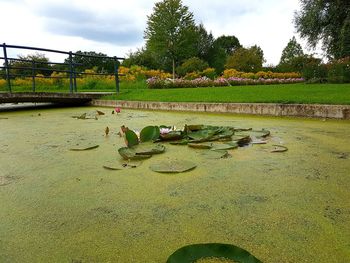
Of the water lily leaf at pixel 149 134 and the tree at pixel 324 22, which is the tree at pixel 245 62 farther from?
the water lily leaf at pixel 149 134

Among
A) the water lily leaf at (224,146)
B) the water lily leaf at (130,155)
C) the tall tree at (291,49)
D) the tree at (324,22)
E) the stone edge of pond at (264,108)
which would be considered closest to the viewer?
the water lily leaf at (130,155)

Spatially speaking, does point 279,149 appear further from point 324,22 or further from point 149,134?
point 324,22

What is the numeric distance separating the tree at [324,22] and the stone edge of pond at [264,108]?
320 inches

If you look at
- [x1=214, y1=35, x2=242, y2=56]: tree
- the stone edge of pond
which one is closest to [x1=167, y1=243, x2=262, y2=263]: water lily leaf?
the stone edge of pond

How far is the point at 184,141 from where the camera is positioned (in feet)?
6.12

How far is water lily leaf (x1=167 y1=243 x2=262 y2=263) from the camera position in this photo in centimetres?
63

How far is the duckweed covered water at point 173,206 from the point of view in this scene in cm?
70

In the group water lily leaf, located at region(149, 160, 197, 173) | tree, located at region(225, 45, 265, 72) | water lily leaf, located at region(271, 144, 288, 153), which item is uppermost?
tree, located at region(225, 45, 265, 72)

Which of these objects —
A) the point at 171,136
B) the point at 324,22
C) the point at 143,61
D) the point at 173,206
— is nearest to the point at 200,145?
the point at 171,136

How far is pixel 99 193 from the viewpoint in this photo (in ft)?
3.50

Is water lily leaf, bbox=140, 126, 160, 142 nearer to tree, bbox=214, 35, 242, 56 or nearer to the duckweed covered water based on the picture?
the duckweed covered water

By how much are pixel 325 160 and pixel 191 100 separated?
9.88ft

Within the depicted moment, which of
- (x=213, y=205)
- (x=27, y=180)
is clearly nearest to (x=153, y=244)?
(x=213, y=205)

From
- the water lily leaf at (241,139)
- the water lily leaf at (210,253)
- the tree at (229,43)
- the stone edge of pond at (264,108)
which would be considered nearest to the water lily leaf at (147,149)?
the water lily leaf at (241,139)
